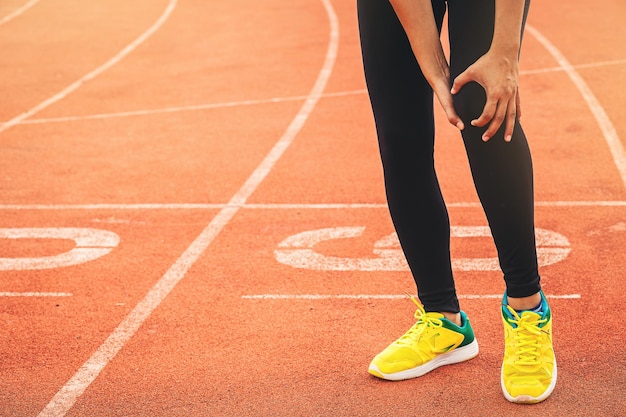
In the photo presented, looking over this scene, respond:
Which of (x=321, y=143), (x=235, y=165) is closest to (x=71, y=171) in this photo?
(x=235, y=165)

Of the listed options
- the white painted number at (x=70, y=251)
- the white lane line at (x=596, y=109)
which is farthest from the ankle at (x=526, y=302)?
the white lane line at (x=596, y=109)

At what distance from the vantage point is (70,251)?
468cm

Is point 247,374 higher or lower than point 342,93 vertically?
higher

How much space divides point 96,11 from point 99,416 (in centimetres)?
1492

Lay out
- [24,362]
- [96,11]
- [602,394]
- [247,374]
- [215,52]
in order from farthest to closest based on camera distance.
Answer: [96,11]
[215,52]
[24,362]
[247,374]
[602,394]

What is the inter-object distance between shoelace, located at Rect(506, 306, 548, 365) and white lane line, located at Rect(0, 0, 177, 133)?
6.17 metres

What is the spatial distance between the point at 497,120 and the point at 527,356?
0.76 m

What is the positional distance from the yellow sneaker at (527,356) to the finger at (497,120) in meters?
0.59

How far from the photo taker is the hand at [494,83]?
8.07 feet

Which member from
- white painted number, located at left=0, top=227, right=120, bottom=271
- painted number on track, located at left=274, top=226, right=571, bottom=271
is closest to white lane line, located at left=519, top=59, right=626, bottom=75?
painted number on track, located at left=274, top=226, right=571, bottom=271

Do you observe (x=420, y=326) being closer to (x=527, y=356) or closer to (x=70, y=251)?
(x=527, y=356)

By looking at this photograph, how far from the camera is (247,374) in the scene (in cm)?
311

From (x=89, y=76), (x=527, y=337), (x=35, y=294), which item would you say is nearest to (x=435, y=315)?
(x=527, y=337)

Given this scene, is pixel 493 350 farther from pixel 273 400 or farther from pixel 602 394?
pixel 273 400
